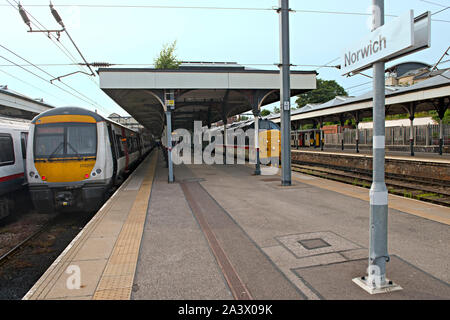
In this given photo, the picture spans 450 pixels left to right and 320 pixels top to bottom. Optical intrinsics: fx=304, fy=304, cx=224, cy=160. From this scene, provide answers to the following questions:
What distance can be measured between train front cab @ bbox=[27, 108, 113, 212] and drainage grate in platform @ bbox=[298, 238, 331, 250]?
18.3 ft

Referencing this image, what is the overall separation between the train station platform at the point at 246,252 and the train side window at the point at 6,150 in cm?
329

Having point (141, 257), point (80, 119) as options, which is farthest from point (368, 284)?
point (80, 119)

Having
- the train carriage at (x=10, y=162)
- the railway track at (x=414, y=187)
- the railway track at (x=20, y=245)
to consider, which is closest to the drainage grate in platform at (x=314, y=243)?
the railway track at (x=414, y=187)

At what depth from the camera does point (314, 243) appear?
16.9 ft

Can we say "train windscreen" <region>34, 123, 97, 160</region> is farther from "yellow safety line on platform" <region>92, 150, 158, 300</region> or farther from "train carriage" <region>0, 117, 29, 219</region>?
"yellow safety line on platform" <region>92, 150, 158, 300</region>

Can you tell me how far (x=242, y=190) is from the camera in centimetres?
1048

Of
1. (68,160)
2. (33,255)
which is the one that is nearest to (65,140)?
(68,160)

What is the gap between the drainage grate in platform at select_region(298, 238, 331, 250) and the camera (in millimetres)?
5006

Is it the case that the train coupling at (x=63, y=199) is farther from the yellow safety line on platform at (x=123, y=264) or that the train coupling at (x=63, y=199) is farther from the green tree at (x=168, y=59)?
the green tree at (x=168, y=59)

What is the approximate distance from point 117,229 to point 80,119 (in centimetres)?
383

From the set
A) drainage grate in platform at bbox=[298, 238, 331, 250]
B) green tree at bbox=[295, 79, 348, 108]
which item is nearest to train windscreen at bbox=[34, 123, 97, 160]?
drainage grate in platform at bbox=[298, 238, 331, 250]

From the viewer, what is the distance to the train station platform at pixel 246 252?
11.9 ft
